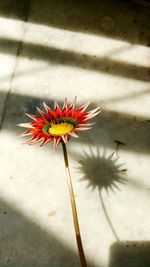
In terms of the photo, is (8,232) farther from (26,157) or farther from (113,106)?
(113,106)

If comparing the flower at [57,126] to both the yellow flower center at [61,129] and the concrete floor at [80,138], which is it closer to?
the yellow flower center at [61,129]

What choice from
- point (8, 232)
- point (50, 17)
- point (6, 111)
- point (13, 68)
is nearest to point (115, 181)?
point (8, 232)

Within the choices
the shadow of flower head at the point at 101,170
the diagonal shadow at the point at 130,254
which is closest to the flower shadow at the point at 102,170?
the shadow of flower head at the point at 101,170

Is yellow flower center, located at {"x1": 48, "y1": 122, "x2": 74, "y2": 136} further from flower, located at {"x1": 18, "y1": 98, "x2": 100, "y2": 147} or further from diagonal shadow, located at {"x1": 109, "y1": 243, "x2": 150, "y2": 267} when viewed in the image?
diagonal shadow, located at {"x1": 109, "y1": 243, "x2": 150, "y2": 267}

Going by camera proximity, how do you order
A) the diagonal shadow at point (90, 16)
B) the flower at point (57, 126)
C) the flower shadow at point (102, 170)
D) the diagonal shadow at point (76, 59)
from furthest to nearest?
the diagonal shadow at point (90, 16) < the diagonal shadow at point (76, 59) < the flower shadow at point (102, 170) < the flower at point (57, 126)

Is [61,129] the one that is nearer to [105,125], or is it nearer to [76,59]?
[105,125]

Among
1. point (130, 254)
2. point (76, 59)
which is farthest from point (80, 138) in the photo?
point (130, 254)
